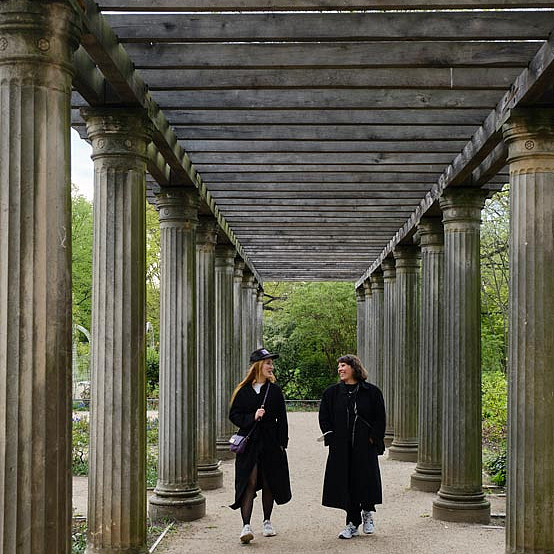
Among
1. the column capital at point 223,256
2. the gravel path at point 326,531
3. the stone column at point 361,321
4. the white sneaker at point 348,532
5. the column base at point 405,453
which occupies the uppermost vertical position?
the column capital at point 223,256

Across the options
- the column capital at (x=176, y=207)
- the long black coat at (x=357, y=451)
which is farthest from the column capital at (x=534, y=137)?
the column capital at (x=176, y=207)

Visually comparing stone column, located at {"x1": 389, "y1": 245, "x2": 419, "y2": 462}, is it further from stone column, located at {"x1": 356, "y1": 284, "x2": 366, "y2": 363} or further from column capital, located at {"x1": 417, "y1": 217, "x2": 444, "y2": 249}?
stone column, located at {"x1": 356, "y1": 284, "x2": 366, "y2": 363}

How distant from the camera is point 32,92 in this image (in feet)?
19.8

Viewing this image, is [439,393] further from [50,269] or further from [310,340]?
[310,340]

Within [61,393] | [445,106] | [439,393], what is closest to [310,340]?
[439,393]

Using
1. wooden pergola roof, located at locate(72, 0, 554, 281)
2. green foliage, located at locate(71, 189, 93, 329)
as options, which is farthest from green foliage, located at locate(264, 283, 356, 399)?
wooden pergola roof, located at locate(72, 0, 554, 281)

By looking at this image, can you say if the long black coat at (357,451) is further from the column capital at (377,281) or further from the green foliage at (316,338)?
the green foliage at (316,338)

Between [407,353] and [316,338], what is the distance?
92.8 ft

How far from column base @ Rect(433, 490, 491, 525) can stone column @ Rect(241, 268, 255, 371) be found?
43.4 feet

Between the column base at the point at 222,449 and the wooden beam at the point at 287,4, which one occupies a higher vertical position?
the wooden beam at the point at 287,4

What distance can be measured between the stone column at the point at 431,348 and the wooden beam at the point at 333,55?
7404mm

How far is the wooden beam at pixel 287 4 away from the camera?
24.6ft

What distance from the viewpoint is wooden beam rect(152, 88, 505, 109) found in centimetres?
1026

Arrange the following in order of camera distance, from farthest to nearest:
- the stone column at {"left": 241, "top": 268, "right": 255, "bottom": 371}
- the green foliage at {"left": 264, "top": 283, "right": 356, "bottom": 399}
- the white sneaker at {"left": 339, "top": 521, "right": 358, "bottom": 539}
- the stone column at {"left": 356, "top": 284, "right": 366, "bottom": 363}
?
the green foliage at {"left": 264, "top": 283, "right": 356, "bottom": 399} < the stone column at {"left": 356, "top": 284, "right": 366, "bottom": 363} < the stone column at {"left": 241, "top": 268, "right": 255, "bottom": 371} < the white sneaker at {"left": 339, "top": 521, "right": 358, "bottom": 539}
